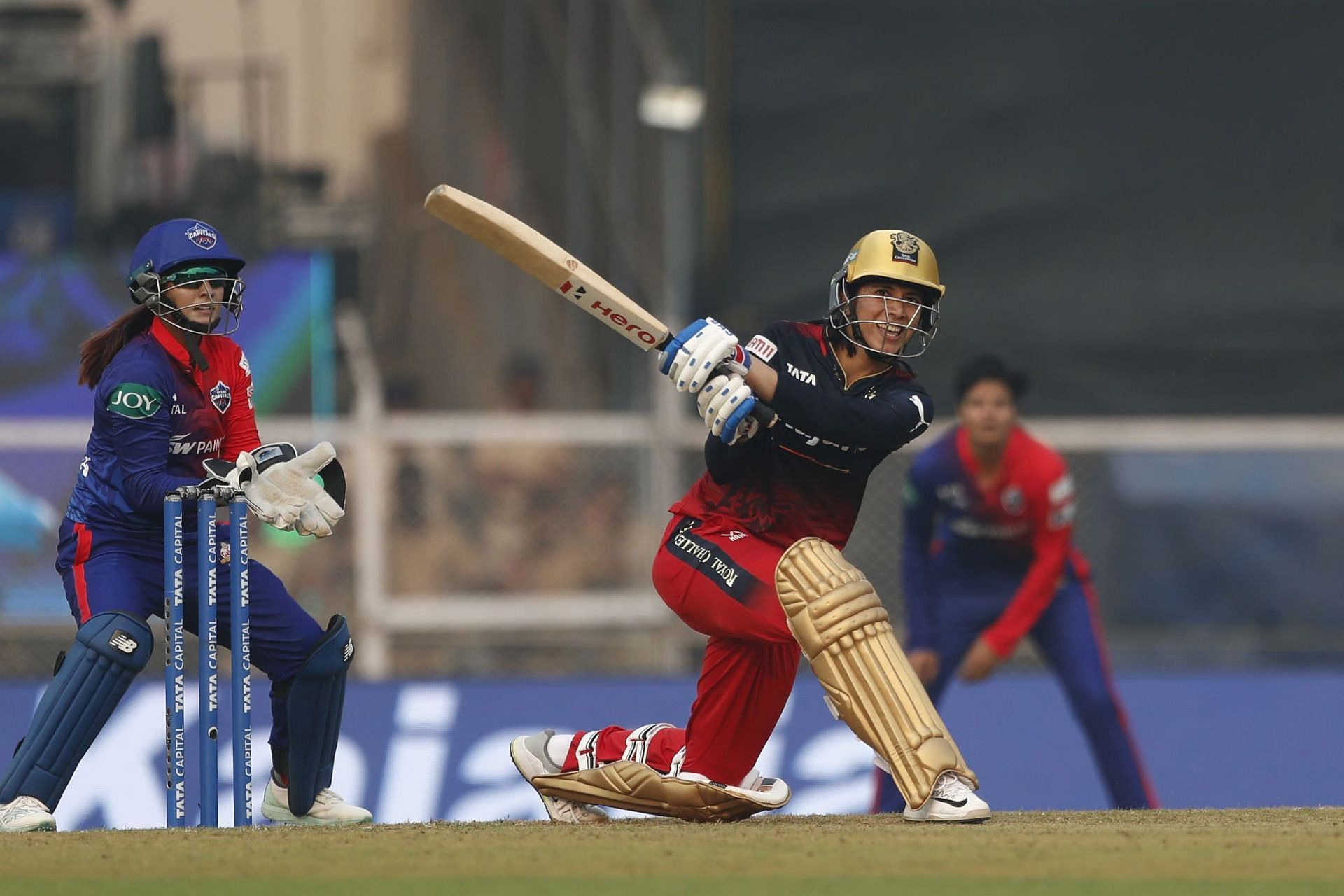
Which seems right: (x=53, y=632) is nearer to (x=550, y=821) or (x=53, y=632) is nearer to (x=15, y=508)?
(x=15, y=508)

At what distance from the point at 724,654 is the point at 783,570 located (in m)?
0.33

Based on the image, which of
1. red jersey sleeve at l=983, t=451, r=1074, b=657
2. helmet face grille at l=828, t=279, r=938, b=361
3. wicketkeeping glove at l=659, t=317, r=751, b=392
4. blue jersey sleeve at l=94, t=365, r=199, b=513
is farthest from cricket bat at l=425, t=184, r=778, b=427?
red jersey sleeve at l=983, t=451, r=1074, b=657

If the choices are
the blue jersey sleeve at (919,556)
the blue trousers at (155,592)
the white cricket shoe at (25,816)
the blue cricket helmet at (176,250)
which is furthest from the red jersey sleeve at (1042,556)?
the white cricket shoe at (25,816)

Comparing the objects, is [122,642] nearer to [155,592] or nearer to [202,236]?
[155,592]

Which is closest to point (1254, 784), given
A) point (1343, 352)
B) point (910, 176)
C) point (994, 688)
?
point (994, 688)

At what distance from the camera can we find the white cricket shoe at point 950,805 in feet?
15.1

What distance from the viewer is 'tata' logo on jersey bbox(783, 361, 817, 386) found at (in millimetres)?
4891

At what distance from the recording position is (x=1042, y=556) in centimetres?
720

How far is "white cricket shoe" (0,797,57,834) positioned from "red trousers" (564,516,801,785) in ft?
4.67

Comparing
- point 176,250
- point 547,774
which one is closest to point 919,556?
point 547,774

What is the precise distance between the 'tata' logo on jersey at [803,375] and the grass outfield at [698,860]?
1042mm

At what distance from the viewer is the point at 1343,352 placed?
9391 millimetres

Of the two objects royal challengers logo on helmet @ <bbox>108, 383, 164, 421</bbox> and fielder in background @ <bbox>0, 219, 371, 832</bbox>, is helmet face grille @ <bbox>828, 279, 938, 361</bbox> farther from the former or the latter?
royal challengers logo on helmet @ <bbox>108, 383, 164, 421</bbox>

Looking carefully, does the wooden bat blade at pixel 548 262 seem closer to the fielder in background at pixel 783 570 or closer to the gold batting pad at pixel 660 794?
the fielder in background at pixel 783 570
